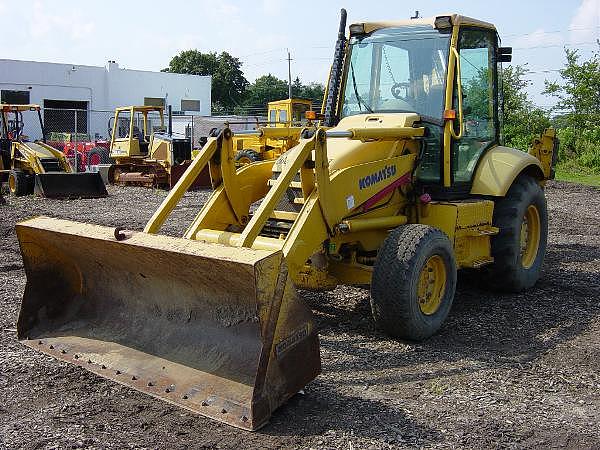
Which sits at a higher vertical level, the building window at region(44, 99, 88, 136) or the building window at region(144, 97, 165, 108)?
the building window at region(144, 97, 165, 108)

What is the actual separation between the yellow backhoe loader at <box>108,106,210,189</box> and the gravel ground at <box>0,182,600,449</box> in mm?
12580

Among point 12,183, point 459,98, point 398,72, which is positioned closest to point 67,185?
point 12,183

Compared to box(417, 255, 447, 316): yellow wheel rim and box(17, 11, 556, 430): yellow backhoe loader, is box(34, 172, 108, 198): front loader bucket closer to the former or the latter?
box(17, 11, 556, 430): yellow backhoe loader

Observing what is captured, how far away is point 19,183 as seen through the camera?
1692cm

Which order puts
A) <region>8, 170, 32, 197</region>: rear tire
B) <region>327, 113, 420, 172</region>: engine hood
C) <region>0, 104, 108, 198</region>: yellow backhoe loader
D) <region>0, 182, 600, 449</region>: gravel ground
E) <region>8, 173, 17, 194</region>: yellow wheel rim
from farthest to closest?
<region>8, 173, 17, 194</region>: yellow wheel rim → <region>8, 170, 32, 197</region>: rear tire → <region>0, 104, 108, 198</region>: yellow backhoe loader → <region>327, 113, 420, 172</region>: engine hood → <region>0, 182, 600, 449</region>: gravel ground

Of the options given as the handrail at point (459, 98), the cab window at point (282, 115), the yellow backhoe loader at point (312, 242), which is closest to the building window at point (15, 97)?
the cab window at point (282, 115)

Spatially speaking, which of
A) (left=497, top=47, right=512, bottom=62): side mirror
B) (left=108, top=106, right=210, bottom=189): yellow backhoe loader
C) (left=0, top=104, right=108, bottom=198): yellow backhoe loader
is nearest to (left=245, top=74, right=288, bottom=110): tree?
(left=108, top=106, right=210, bottom=189): yellow backhoe loader

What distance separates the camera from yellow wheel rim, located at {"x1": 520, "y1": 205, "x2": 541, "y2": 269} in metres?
7.55

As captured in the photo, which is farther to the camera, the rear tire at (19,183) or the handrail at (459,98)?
the rear tire at (19,183)

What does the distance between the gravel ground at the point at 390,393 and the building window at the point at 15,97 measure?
35.0 m

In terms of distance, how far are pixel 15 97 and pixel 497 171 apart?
37712 millimetres

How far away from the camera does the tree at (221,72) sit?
70375 mm

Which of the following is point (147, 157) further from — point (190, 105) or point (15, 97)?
point (190, 105)

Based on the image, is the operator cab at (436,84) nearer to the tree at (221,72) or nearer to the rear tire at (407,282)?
the rear tire at (407,282)
